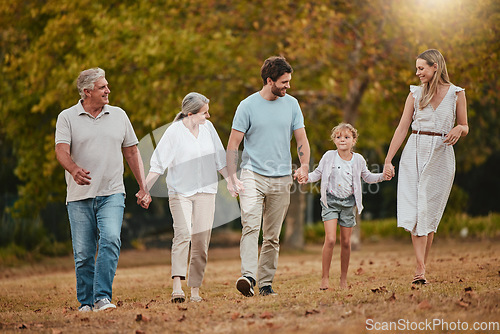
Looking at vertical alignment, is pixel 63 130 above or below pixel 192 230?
above

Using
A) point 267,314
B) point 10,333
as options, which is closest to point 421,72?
point 267,314

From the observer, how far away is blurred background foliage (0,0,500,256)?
1495cm

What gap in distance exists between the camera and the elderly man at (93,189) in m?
6.35

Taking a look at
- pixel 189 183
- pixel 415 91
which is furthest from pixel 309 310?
pixel 415 91

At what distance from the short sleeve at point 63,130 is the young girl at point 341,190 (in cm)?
251

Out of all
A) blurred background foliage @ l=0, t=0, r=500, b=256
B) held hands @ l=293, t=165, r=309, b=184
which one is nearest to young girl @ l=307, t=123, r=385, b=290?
held hands @ l=293, t=165, r=309, b=184

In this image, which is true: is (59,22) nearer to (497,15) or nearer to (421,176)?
(497,15)

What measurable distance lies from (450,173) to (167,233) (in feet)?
58.1

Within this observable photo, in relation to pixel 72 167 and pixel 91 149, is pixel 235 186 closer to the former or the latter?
pixel 91 149

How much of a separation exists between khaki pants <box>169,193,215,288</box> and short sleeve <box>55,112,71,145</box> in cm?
119

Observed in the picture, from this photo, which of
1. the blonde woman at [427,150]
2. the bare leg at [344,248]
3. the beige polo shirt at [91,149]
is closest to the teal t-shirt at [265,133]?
the bare leg at [344,248]

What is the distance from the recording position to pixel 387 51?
636 inches

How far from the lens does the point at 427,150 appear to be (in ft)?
23.6

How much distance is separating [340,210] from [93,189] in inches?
100
